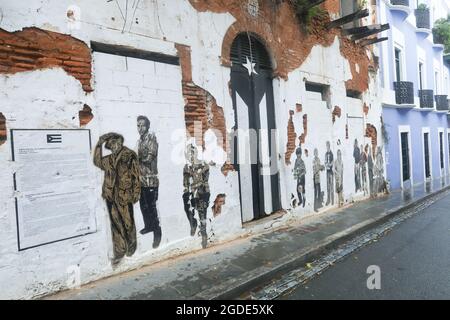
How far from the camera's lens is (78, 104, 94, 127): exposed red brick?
463 cm

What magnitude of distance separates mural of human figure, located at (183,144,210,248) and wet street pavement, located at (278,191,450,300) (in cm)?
199

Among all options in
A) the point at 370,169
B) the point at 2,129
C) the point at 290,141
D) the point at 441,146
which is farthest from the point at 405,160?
the point at 2,129

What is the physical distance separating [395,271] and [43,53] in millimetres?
5362

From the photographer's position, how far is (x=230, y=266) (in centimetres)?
536

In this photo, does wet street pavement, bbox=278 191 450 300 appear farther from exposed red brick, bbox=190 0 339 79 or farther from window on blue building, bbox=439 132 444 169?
window on blue building, bbox=439 132 444 169

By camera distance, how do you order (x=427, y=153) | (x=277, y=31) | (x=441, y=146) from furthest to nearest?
(x=441, y=146) < (x=427, y=153) < (x=277, y=31)

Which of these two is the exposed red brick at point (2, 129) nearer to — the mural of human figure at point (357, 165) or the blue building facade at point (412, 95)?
the mural of human figure at point (357, 165)

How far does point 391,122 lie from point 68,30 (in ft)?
44.1

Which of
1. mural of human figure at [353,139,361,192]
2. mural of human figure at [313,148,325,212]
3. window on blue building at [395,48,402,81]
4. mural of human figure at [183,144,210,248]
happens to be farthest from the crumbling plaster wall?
window on blue building at [395,48,402,81]

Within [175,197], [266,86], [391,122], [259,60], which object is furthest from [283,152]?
[391,122]

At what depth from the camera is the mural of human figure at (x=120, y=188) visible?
4.92 m

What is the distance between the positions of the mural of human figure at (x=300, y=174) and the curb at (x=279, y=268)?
54.0 inches

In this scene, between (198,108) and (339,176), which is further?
(339,176)

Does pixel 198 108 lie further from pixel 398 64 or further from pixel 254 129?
pixel 398 64
